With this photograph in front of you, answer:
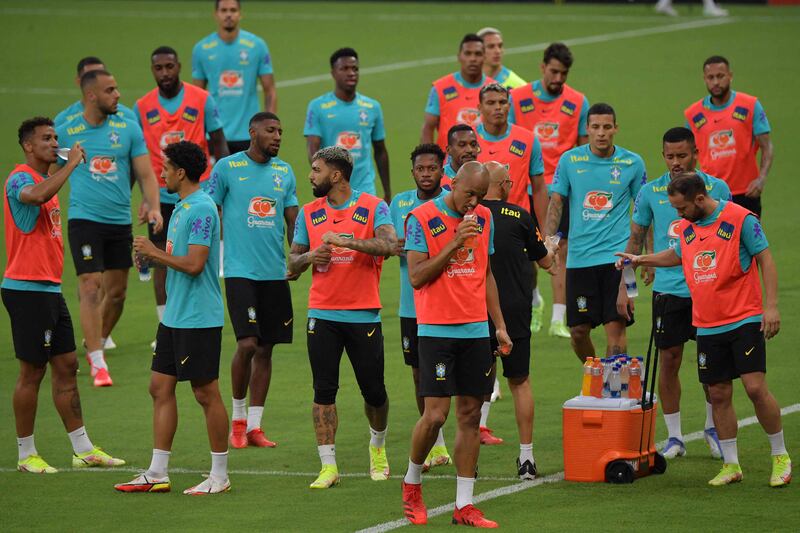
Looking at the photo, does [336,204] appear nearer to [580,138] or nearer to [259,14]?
[580,138]

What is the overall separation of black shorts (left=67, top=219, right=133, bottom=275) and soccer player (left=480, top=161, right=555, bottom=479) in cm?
502

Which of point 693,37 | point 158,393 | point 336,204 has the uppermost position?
point 693,37

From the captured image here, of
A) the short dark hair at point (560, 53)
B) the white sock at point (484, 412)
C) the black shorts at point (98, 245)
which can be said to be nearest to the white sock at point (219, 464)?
the white sock at point (484, 412)

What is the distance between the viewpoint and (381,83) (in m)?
32.4

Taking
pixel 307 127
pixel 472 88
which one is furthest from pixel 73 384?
pixel 472 88

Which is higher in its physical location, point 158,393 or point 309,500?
point 158,393

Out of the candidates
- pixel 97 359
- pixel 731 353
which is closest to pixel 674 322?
pixel 731 353

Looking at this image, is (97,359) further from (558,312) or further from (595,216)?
(595,216)

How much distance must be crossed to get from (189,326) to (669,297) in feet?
12.4

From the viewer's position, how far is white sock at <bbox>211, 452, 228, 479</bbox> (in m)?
11.1

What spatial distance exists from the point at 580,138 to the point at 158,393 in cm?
682

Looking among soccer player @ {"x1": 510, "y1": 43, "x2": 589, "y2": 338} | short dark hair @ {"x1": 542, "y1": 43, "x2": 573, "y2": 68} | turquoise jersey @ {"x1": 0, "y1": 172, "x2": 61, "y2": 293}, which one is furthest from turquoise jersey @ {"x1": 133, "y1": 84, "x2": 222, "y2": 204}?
turquoise jersey @ {"x1": 0, "y1": 172, "x2": 61, "y2": 293}

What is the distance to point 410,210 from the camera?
11445 mm

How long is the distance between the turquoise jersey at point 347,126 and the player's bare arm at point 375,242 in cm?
461
